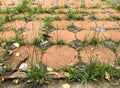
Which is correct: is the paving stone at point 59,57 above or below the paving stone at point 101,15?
below

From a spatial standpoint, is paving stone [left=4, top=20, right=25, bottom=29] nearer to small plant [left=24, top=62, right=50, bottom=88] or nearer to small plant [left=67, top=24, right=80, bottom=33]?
small plant [left=67, top=24, right=80, bottom=33]

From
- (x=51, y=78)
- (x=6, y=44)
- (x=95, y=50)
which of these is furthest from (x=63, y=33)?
(x=51, y=78)

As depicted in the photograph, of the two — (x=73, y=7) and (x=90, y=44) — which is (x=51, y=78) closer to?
(x=90, y=44)

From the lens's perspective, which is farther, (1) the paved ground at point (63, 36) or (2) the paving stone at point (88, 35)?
(2) the paving stone at point (88, 35)

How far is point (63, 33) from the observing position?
84.8 inches

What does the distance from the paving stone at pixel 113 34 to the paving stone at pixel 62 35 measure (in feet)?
1.10

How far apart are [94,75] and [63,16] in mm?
1177

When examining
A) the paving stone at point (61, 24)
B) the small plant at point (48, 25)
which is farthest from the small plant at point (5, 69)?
the paving stone at point (61, 24)

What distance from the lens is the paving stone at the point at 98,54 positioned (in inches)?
68.6

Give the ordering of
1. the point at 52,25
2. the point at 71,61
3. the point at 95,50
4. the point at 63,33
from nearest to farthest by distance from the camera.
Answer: the point at 71,61 < the point at 95,50 < the point at 63,33 < the point at 52,25

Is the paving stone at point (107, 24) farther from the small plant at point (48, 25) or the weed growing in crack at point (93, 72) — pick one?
the weed growing in crack at point (93, 72)

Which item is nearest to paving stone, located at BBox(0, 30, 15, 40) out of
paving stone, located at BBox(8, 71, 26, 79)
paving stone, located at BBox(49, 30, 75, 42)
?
paving stone, located at BBox(49, 30, 75, 42)

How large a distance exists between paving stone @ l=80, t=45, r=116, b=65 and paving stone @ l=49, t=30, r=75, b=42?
225 millimetres

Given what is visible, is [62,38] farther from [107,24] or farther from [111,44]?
[107,24]
